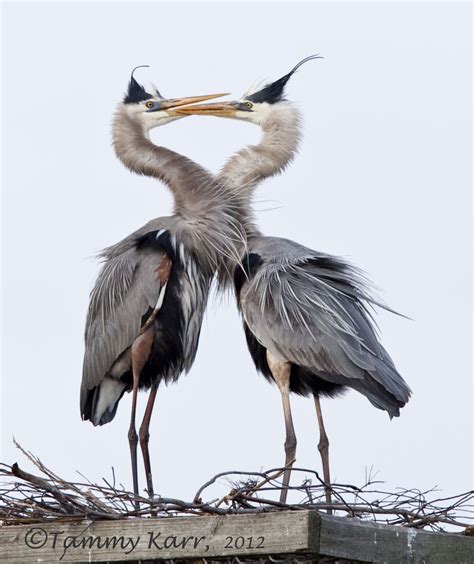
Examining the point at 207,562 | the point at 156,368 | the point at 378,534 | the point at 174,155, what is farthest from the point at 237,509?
the point at 174,155

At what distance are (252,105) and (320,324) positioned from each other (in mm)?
1890

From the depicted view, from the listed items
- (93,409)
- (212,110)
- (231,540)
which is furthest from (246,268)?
(231,540)

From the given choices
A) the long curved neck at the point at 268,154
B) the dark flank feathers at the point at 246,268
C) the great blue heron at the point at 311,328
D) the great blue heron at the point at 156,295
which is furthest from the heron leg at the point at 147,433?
the long curved neck at the point at 268,154

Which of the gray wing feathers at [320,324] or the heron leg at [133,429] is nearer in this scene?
the gray wing feathers at [320,324]

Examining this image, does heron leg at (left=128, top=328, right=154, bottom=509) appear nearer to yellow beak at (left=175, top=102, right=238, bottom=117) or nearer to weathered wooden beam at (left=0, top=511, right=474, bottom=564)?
yellow beak at (left=175, top=102, right=238, bottom=117)

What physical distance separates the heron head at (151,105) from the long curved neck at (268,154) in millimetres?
422

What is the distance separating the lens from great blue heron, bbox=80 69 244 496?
21.6 feet

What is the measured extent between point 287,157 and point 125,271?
4.29 ft

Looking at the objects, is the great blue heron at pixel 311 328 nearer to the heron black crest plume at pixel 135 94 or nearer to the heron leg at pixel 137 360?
the heron leg at pixel 137 360

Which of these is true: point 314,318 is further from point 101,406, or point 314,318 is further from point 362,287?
point 101,406

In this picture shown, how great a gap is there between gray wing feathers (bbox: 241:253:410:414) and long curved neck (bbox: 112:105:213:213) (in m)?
0.80

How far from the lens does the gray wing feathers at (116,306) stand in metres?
6.55

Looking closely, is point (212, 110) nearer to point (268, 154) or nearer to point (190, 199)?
point (268, 154)

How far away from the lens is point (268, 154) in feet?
23.7
